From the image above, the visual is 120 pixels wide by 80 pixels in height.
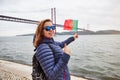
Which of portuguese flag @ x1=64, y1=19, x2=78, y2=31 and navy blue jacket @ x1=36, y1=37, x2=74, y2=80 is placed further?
portuguese flag @ x1=64, y1=19, x2=78, y2=31

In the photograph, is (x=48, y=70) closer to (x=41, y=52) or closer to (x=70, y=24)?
(x=41, y=52)

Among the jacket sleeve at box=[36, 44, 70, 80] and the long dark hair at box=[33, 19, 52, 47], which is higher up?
the long dark hair at box=[33, 19, 52, 47]

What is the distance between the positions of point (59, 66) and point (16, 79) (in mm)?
4203

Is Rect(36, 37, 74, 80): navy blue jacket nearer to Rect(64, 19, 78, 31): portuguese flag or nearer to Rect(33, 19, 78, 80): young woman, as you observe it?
Rect(33, 19, 78, 80): young woman

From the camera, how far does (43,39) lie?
4.87 ft

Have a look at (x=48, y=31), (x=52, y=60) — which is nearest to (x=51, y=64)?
(x=52, y=60)

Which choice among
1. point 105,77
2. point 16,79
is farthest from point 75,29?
point 105,77

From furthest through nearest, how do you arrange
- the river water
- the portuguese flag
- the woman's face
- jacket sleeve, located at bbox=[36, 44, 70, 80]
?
1. the river water
2. the portuguese flag
3. the woman's face
4. jacket sleeve, located at bbox=[36, 44, 70, 80]

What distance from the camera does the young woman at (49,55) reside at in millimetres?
1387

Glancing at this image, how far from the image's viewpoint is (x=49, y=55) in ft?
4.58

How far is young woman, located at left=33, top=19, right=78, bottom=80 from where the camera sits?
4.55 ft

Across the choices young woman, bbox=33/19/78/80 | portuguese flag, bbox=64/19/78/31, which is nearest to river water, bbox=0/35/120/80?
portuguese flag, bbox=64/19/78/31

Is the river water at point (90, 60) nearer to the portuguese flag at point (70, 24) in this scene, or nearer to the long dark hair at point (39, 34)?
the portuguese flag at point (70, 24)

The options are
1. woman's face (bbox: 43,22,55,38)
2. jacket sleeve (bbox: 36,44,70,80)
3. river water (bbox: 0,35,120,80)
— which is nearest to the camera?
jacket sleeve (bbox: 36,44,70,80)
